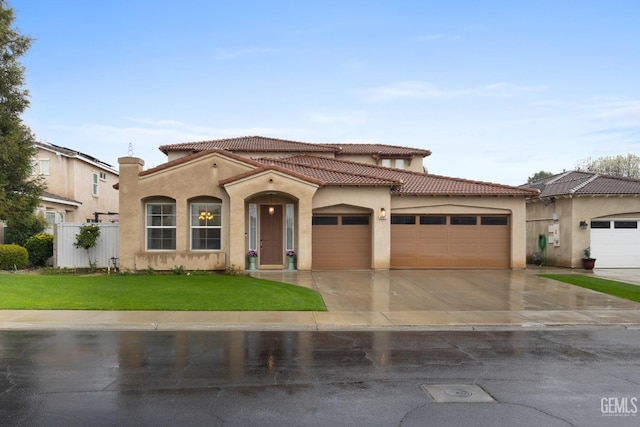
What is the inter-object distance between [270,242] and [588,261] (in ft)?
50.5

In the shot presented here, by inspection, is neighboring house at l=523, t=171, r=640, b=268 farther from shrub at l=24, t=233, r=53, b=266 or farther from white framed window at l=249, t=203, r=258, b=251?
shrub at l=24, t=233, r=53, b=266

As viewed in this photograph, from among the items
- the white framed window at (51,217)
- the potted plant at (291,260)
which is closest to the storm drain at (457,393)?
the potted plant at (291,260)

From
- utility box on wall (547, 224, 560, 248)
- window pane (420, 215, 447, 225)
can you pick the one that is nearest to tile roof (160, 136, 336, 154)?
window pane (420, 215, 447, 225)

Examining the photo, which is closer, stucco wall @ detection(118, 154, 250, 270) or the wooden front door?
stucco wall @ detection(118, 154, 250, 270)

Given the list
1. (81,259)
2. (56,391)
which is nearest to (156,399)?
(56,391)

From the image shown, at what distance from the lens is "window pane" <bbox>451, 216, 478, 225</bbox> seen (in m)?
22.7

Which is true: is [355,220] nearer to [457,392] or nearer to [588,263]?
[588,263]

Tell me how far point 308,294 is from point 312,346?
553 centimetres

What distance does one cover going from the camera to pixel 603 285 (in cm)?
1731

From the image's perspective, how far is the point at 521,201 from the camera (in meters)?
22.7

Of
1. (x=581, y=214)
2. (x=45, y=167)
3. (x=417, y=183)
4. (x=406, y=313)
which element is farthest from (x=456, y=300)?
(x=45, y=167)

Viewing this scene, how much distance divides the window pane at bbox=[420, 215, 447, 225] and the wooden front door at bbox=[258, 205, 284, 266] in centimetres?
686

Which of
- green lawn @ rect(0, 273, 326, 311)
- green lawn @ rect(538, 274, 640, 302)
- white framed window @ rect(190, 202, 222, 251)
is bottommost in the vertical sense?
green lawn @ rect(538, 274, 640, 302)

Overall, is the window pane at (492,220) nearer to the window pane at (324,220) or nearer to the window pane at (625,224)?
the window pane at (625,224)
